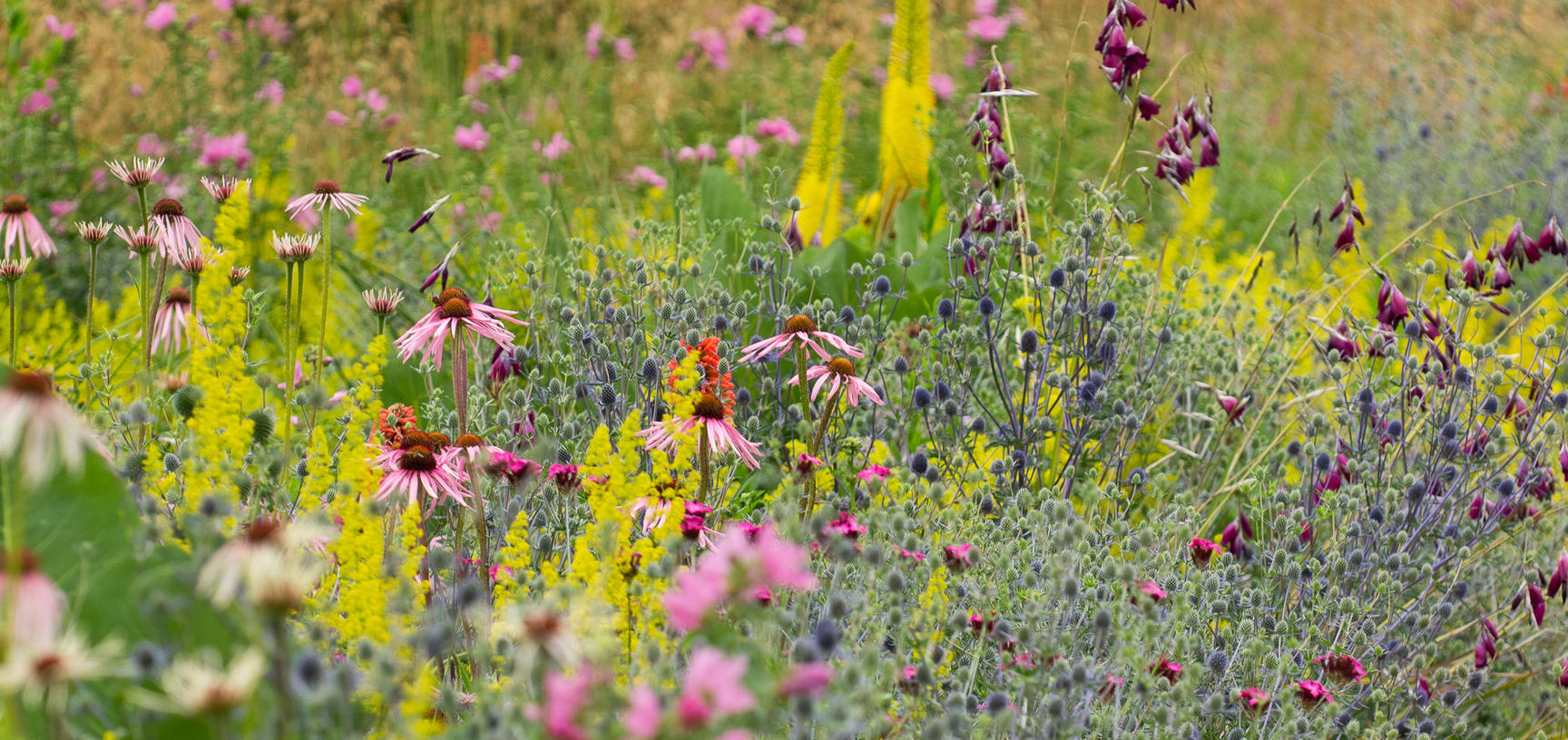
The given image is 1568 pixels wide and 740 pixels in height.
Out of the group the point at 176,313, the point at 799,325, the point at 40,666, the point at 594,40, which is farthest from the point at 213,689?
the point at 594,40

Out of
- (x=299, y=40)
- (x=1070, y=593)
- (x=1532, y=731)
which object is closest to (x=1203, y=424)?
(x=1532, y=731)

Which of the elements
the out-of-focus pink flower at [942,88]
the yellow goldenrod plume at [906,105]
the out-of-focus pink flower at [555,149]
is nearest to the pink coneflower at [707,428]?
A: the yellow goldenrod plume at [906,105]

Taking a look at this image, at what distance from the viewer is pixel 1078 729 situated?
1.23 meters

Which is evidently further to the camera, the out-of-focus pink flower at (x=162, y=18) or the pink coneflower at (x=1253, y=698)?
the out-of-focus pink flower at (x=162, y=18)

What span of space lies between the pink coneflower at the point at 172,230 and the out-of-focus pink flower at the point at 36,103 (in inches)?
90.2

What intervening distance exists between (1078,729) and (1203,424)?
4.55 feet

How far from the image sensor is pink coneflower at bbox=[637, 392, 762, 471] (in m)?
1.59

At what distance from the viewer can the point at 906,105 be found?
3.29 m

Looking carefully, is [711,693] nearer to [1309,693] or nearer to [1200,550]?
[1309,693]

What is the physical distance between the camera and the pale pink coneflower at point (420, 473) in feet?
5.09

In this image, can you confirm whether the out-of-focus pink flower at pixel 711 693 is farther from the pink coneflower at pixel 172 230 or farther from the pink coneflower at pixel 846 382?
the pink coneflower at pixel 172 230

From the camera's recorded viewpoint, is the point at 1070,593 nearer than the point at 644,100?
Yes

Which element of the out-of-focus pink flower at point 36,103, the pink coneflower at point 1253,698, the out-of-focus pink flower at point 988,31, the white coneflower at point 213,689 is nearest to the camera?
the white coneflower at point 213,689

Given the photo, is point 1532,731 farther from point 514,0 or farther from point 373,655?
point 514,0
